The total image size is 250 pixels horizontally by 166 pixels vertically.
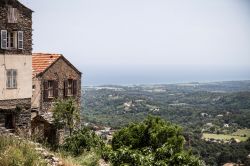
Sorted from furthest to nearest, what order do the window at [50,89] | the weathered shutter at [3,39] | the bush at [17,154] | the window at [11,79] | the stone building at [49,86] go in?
the window at [50,89] < the stone building at [49,86] < the window at [11,79] < the weathered shutter at [3,39] < the bush at [17,154]

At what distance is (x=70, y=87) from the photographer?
32.2 meters

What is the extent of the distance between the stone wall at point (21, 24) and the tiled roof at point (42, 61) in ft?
12.7

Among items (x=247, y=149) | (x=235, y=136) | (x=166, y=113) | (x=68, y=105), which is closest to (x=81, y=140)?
(x=68, y=105)

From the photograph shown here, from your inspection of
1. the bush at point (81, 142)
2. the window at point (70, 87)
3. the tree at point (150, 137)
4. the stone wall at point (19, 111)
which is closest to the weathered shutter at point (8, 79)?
the stone wall at point (19, 111)

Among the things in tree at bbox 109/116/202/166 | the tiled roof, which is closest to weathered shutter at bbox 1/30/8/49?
the tiled roof

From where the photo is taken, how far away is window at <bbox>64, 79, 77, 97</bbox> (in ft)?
103

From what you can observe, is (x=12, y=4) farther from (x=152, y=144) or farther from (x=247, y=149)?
(x=247, y=149)

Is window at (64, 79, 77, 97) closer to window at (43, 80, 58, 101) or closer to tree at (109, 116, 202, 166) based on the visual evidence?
window at (43, 80, 58, 101)

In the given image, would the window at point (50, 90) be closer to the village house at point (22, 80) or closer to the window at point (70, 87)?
the village house at point (22, 80)

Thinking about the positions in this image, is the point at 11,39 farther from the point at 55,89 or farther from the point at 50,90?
the point at 55,89

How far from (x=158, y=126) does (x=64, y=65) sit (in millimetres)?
8823

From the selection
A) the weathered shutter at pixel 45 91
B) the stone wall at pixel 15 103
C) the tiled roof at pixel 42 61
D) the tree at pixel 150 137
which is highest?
the tiled roof at pixel 42 61

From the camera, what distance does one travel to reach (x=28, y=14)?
25.2 meters

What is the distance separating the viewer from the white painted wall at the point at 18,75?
77.1ft
